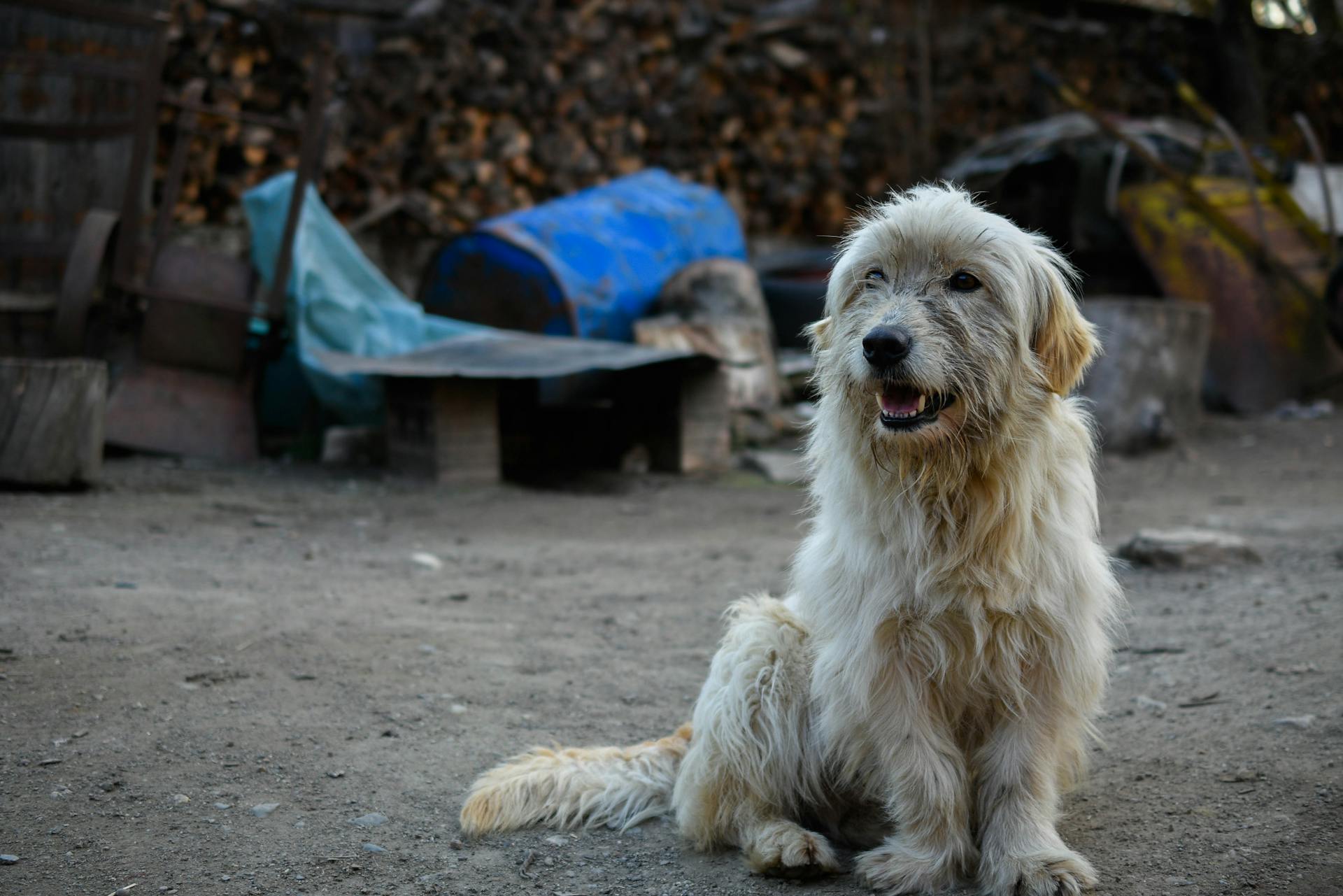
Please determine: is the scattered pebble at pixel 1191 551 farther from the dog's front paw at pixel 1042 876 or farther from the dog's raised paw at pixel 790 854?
the dog's raised paw at pixel 790 854

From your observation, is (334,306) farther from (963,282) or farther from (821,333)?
(963,282)

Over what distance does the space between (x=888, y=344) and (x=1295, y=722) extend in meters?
1.84

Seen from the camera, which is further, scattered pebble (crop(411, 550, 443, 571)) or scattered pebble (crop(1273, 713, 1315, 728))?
scattered pebble (crop(411, 550, 443, 571))

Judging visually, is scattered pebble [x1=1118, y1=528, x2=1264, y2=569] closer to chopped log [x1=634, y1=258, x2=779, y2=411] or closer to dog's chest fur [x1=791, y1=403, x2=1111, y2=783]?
dog's chest fur [x1=791, y1=403, x2=1111, y2=783]

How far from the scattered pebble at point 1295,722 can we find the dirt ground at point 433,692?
0.01 metres

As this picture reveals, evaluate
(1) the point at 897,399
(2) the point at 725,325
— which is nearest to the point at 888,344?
(1) the point at 897,399

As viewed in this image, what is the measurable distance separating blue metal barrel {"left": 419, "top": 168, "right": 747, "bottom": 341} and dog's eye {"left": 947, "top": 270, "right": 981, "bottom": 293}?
5.85m

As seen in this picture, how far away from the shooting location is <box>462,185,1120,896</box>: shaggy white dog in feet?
8.77

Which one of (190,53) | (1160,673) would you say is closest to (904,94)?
(190,53)

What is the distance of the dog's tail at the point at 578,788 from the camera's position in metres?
3.00

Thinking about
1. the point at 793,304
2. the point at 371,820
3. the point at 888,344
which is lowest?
the point at 371,820

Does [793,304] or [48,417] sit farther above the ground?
[793,304]

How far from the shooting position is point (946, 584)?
2.69 metres

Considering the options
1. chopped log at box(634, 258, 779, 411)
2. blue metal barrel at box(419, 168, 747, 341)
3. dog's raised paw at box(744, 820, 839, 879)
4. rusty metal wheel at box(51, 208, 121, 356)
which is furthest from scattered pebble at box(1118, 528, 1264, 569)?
rusty metal wheel at box(51, 208, 121, 356)
